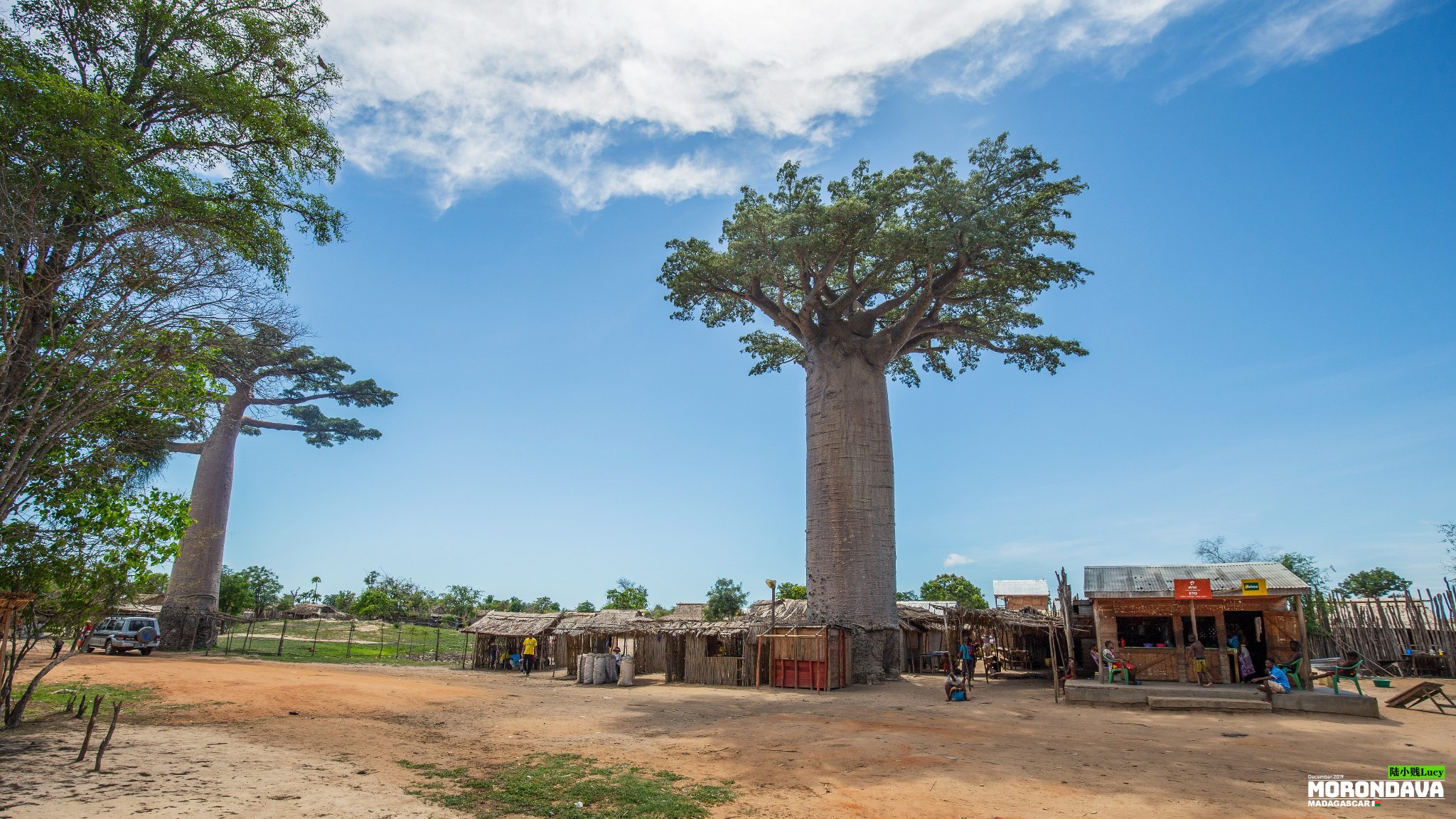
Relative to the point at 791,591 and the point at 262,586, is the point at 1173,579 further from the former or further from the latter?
the point at 262,586

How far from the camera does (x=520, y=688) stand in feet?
61.1

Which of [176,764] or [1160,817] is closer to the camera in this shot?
[1160,817]

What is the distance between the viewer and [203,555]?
30422 millimetres

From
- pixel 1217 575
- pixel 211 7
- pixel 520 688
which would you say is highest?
pixel 211 7

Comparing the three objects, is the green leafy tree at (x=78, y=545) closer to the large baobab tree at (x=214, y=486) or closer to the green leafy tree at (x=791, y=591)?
the large baobab tree at (x=214, y=486)

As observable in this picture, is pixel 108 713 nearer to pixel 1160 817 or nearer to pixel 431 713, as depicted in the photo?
pixel 431 713

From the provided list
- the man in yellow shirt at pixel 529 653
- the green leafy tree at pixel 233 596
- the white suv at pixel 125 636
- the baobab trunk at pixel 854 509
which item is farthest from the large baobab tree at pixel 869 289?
the green leafy tree at pixel 233 596

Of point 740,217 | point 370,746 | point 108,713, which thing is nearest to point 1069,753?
point 370,746

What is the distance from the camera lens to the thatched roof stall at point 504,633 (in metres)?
26.2

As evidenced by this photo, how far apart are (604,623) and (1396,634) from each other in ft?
79.8

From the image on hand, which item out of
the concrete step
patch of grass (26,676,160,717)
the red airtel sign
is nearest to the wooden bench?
the concrete step

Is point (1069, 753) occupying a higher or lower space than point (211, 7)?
lower

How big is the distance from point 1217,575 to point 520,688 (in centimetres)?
1755

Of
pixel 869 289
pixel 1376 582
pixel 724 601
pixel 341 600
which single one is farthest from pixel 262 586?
pixel 1376 582
